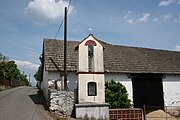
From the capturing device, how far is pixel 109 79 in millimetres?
17047

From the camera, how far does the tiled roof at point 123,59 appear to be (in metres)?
17.1

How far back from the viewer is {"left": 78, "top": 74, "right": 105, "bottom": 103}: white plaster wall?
1328 centimetres

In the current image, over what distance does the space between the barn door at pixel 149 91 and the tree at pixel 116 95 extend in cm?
221

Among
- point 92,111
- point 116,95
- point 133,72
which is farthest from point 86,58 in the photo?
point 133,72

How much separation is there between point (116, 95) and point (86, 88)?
3086mm

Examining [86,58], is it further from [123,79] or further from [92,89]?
[123,79]

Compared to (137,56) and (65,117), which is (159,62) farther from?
(65,117)

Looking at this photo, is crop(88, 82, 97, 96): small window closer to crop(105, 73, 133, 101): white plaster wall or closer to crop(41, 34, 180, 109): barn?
→ crop(41, 34, 180, 109): barn

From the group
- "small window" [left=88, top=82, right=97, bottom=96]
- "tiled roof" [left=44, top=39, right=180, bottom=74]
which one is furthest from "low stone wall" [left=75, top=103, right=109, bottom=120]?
"tiled roof" [left=44, top=39, right=180, bottom=74]

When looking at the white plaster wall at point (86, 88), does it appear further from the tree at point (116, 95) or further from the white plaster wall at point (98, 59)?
the tree at point (116, 95)

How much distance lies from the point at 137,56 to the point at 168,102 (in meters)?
5.11

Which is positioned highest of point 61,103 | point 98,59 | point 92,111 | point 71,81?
point 98,59

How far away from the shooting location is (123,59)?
19594 mm

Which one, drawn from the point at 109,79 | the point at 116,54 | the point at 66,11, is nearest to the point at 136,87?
the point at 109,79
